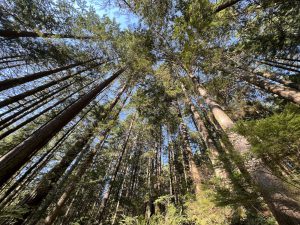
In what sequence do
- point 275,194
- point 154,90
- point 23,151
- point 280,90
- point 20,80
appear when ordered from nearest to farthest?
point 275,194 → point 23,151 → point 20,80 → point 280,90 → point 154,90

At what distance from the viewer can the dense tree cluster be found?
13.3 ft

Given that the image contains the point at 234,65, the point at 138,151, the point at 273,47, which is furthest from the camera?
the point at 138,151

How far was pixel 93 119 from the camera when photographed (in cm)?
1162

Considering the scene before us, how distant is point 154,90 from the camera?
14344 mm

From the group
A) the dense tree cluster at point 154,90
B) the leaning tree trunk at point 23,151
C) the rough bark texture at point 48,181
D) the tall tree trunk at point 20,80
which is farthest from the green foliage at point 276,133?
the rough bark texture at point 48,181

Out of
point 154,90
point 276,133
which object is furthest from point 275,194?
point 154,90

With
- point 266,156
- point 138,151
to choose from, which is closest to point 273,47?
point 266,156

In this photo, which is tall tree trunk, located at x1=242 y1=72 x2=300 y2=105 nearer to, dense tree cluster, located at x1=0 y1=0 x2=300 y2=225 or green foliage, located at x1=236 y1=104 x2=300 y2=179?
dense tree cluster, located at x1=0 y1=0 x2=300 y2=225

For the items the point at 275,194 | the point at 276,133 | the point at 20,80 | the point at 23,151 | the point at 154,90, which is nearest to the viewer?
the point at 276,133

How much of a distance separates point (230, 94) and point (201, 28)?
627cm

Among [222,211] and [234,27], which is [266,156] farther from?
[234,27]

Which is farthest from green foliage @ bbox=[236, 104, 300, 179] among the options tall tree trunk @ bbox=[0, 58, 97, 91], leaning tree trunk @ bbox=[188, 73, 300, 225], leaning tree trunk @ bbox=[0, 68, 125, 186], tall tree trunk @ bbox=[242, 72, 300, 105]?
tall tree trunk @ bbox=[0, 58, 97, 91]

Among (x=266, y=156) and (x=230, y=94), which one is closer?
(x=266, y=156)

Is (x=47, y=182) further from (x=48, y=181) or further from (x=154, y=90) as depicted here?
(x=154, y=90)
